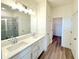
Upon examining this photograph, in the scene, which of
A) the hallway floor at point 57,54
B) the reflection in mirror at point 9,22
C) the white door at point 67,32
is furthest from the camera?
the white door at point 67,32

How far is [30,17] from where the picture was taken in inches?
139

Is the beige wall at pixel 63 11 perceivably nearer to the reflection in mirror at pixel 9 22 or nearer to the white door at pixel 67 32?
the white door at pixel 67 32

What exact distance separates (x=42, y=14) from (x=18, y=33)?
6.10ft

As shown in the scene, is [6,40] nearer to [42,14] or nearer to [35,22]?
[35,22]

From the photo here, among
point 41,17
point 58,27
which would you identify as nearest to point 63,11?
point 41,17

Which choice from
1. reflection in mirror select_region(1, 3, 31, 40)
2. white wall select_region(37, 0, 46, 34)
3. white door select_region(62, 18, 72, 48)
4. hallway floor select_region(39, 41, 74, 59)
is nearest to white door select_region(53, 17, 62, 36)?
white door select_region(62, 18, 72, 48)

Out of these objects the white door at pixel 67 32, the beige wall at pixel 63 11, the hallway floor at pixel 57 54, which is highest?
the beige wall at pixel 63 11

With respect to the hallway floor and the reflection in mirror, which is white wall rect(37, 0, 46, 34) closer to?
the hallway floor

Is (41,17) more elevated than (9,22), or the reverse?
(41,17)

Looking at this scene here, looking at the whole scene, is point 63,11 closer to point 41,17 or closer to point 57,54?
point 41,17

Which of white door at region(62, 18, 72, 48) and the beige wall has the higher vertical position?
the beige wall

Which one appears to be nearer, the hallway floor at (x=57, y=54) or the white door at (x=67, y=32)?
the hallway floor at (x=57, y=54)

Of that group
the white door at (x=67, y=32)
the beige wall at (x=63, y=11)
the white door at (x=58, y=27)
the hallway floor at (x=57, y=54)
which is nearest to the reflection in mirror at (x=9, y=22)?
the hallway floor at (x=57, y=54)

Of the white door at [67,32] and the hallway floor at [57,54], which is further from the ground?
the white door at [67,32]
